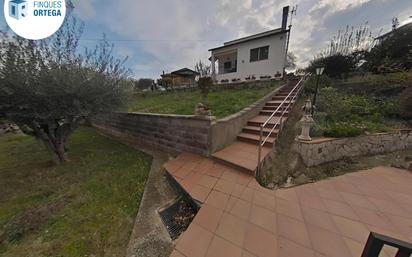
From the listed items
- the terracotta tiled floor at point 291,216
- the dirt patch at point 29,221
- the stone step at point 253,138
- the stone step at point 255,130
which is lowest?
the dirt patch at point 29,221

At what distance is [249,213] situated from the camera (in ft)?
7.30

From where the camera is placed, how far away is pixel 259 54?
12.0m

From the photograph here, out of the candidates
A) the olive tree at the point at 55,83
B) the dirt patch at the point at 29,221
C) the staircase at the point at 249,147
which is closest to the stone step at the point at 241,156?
the staircase at the point at 249,147

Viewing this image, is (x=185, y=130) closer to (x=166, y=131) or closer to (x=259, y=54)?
(x=166, y=131)

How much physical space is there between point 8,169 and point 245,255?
246 inches

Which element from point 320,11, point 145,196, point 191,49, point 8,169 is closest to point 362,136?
point 145,196

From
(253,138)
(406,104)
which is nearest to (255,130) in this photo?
(253,138)

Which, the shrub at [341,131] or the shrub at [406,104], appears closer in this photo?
the shrub at [341,131]

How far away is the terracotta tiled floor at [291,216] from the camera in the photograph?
5.74ft

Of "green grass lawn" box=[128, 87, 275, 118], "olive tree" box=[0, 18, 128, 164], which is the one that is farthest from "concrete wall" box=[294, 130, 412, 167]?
"olive tree" box=[0, 18, 128, 164]

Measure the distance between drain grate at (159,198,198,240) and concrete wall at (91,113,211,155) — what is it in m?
1.47

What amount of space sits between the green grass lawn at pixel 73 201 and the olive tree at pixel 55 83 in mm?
860

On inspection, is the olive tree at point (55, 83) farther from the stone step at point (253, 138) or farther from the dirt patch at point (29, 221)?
the stone step at point (253, 138)

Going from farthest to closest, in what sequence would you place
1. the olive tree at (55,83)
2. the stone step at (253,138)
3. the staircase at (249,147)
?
the stone step at (253,138)
the staircase at (249,147)
the olive tree at (55,83)
